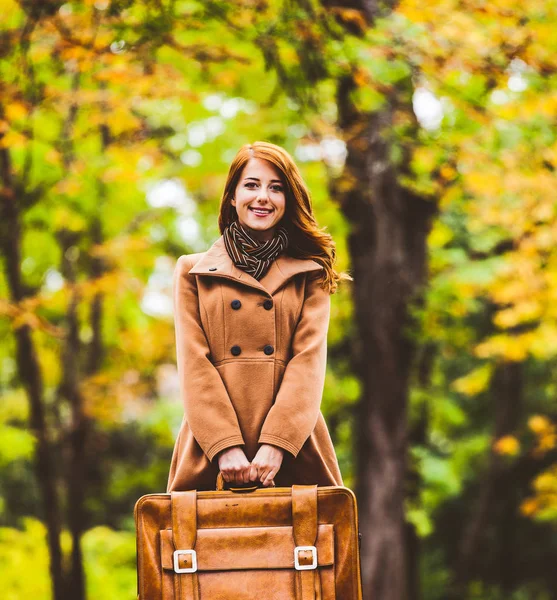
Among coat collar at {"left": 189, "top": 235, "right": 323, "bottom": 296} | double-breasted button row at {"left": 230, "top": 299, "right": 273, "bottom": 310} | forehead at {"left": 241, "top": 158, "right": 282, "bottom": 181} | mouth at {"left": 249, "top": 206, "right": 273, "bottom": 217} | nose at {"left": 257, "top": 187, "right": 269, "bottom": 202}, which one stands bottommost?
double-breasted button row at {"left": 230, "top": 299, "right": 273, "bottom": 310}

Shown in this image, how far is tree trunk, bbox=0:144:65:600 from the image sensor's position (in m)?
6.93

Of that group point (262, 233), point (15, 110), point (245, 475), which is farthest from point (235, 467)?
point (15, 110)

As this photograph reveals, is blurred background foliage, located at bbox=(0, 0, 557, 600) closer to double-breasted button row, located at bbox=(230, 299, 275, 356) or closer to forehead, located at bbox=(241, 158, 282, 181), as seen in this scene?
forehead, located at bbox=(241, 158, 282, 181)

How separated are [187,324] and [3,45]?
403cm

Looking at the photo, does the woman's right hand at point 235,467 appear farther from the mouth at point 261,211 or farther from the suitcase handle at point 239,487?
the mouth at point 261,211

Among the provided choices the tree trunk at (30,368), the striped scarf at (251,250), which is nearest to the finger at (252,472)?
the striped scarf at (251,250)

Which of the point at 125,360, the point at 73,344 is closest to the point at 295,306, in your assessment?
the point at 73,344

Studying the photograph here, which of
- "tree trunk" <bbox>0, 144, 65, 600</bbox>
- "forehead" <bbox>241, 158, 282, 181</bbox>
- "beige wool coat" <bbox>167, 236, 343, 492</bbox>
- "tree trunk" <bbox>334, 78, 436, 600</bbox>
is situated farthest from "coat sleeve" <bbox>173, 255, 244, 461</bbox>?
"tree trunk" <bbox>334, 78, 436, 600</bbox>

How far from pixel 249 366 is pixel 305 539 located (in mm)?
648

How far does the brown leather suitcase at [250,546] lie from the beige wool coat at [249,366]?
24 cm

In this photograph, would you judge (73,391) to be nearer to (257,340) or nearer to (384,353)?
(384,353)

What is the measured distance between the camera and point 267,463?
2.67m

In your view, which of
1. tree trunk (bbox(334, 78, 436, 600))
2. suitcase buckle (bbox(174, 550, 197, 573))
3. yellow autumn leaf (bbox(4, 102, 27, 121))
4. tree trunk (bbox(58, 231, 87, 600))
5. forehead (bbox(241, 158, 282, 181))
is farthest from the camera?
tree trunk (bbox(58, 231, 87, 600))

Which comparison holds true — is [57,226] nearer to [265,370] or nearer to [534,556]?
[265,370]
